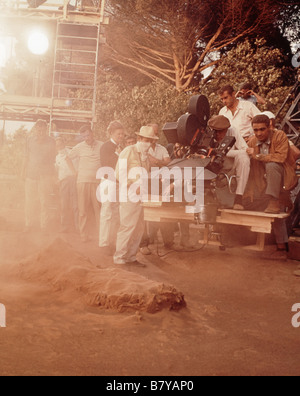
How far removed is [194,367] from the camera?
3.63 metres

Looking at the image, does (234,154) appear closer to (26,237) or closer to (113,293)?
(113,293)

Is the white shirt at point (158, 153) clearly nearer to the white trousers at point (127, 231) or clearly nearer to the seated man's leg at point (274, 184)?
the white trousers at point (127, 231)

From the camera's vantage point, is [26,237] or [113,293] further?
[26,237]

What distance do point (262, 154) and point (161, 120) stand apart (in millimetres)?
9573

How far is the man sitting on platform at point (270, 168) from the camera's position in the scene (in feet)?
22.0

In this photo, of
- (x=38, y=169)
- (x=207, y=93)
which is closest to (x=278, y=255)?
(x=38, y=169)

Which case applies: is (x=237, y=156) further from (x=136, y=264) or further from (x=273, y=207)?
(x=136, y=264)

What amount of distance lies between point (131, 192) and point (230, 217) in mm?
1401

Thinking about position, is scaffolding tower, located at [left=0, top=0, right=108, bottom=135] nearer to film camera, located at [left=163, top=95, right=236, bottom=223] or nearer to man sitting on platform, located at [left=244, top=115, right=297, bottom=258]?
film camera, located at [left=163, top=95, right=236, bottom=223]

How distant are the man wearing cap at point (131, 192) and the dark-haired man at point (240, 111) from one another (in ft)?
4.78

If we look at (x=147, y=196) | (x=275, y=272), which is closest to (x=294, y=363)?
(x=275, y=272)

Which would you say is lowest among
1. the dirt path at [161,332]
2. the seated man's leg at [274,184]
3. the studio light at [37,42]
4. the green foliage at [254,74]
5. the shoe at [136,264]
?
the dirt path at [161,332]

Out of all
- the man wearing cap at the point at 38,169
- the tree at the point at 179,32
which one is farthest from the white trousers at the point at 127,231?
the tree at the point at 179,32

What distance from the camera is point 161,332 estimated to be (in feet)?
14.5
